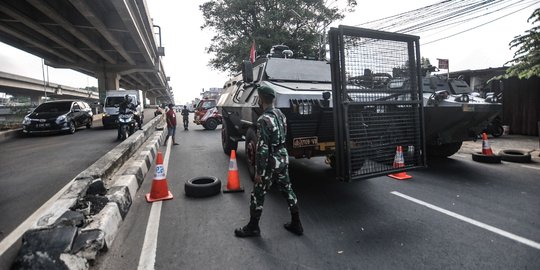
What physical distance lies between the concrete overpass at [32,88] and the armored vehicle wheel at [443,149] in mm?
46151

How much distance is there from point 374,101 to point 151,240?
11.4 ft

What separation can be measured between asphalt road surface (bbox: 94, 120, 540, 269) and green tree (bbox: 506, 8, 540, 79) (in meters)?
5.12

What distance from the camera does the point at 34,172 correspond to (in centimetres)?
691

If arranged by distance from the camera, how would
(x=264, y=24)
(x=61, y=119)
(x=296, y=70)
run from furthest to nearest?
(x=264, y=24), (x=61, y=119), (x=296, y=70)

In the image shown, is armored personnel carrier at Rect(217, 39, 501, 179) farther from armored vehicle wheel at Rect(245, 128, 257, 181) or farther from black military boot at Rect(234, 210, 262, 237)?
black military boot at Rect(234, 210, 262, 237)

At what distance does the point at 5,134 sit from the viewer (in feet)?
45.3

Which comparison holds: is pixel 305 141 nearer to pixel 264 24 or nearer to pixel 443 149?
pixel 443 149

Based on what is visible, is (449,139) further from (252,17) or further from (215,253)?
(252,17)

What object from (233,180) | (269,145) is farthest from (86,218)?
(233,180)

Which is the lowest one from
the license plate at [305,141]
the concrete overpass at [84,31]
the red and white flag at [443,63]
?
the license plate at [305,141]

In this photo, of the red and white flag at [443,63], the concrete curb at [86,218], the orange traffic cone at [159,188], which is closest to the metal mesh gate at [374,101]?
the orange traffic cone at [159,188]

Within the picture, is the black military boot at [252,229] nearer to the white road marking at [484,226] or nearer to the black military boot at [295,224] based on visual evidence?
the black military boot at [295,224]

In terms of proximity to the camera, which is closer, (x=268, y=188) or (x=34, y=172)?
(x=268, y=188)

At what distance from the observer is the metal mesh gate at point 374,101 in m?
4.36
